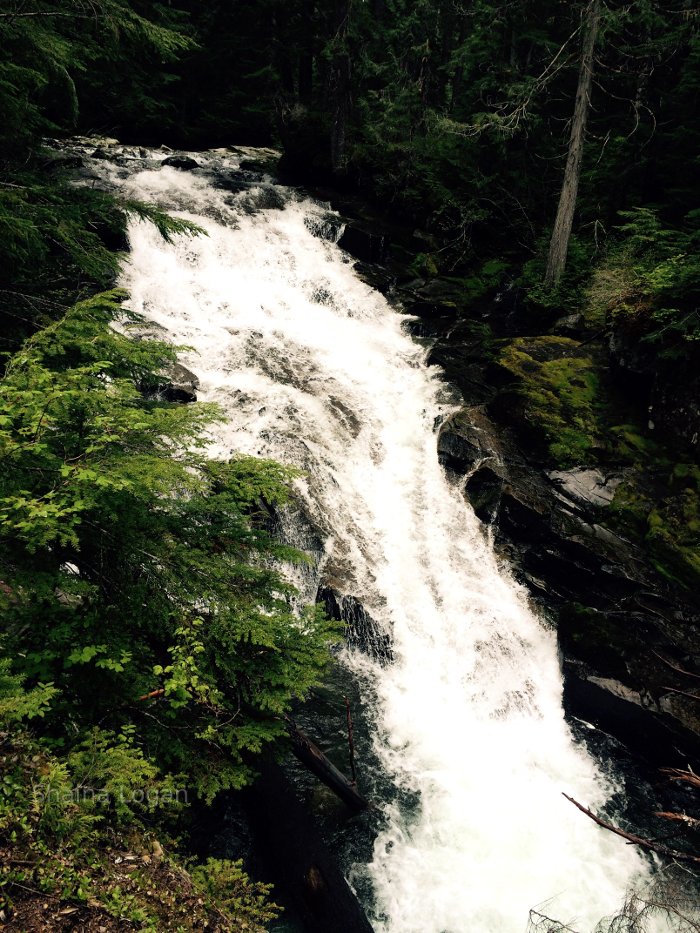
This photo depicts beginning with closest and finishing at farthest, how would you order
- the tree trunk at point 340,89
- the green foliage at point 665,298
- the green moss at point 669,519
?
the green moss at point 669,519 < the green foliage at point 665,298 < the tree trunk at point 340,89

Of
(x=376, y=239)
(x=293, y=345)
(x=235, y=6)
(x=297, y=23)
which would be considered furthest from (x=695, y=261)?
(x=235, y=6)

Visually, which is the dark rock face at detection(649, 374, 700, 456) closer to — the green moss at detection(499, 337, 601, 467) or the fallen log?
the green moss at detection(499, 337, 601, 467)

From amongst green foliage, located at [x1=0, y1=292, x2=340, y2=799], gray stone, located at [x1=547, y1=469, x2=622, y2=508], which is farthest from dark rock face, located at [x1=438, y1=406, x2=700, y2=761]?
green foliage, located at [x1=0, y1=292, x2=340, y2=799]

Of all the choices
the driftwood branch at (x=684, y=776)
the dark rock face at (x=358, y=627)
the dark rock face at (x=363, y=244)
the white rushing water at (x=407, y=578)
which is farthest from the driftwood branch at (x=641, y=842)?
the dark rock face at (x=363, y=244)

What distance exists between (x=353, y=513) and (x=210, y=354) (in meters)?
5.65

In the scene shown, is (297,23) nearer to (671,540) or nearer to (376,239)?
(376,239)

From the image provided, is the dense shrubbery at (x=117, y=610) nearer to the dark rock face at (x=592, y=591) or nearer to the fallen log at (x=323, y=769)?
the fallen log at (x=323, y=769)

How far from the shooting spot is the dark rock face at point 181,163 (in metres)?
21.4

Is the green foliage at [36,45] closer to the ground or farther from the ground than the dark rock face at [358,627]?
farther from the ground

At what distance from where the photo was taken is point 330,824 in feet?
22.5

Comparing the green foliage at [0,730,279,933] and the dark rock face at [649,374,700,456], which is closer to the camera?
the green foliage at [0,730,279,933]

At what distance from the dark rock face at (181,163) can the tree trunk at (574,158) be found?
46.8ft

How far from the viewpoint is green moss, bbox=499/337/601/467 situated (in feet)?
38.2

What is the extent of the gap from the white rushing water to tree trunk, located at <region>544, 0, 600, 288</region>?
16.5ft
